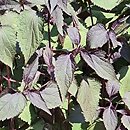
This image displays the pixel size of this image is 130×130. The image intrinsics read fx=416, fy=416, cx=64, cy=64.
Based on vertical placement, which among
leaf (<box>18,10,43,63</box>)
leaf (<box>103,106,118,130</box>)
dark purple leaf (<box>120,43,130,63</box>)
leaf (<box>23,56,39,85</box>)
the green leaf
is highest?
leaf (<box>18,10,43,63</box>)

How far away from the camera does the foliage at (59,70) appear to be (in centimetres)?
125

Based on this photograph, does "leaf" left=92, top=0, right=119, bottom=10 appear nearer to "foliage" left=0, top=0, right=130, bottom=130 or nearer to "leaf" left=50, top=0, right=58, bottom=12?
"foliage" left=0, top=0, right=130, bottom=130

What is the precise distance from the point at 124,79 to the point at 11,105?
1.64 ft

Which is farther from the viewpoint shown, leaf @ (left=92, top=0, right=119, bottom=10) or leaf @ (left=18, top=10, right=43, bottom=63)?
leaf @ (left=92, top=0, right=119, bottom=10)

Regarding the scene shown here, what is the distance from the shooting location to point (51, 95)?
138 cm

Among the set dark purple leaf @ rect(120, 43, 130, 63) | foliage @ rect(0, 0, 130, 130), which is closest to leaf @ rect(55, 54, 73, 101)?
foliage @ rect(0, 0, 130, 130)

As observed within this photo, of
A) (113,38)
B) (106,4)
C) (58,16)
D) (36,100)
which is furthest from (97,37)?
(106,4)

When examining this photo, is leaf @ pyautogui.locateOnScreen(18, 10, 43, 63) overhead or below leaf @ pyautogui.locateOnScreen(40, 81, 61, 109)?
overhead

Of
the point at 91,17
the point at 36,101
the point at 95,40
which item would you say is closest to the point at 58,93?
the point at 36,101

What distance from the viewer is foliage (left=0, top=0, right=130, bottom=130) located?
4.11ft

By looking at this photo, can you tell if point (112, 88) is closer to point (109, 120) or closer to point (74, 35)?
point (109, 120)

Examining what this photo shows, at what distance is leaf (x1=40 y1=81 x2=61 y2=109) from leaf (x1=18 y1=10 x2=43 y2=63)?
0.64 ft

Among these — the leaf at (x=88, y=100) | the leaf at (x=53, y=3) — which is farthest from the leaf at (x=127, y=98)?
the leaf at (x=53, y=3)

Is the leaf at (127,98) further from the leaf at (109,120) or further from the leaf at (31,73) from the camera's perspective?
the leaf at (31,73)
